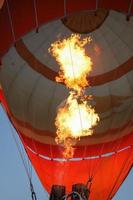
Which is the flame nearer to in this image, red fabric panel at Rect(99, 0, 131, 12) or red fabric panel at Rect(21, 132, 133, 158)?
red fabric panel at Rect(21, 132, 133, 158)

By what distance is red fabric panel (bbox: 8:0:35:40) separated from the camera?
9.42 metres

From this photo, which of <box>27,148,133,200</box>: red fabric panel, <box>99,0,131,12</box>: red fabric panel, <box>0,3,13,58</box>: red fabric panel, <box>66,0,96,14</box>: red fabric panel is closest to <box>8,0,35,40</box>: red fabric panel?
<box>0,3,13,58</box>: red fabric panel

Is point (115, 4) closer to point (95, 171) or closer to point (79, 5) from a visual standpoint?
point (79, 5)

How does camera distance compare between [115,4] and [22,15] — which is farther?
[22,15]

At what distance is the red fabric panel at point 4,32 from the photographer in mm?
9492

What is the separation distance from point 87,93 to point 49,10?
3024 millimetres

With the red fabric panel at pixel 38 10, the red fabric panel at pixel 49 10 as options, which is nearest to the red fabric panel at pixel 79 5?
the red fabric panel at pixel 38 10

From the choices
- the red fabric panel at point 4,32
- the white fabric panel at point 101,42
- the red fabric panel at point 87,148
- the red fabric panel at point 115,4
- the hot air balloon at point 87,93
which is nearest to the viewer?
the red fabric panel at point 115,4

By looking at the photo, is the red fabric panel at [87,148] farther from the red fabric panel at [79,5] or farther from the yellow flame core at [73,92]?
the red fabric panel at [79,5]

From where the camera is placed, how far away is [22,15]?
31.3ft

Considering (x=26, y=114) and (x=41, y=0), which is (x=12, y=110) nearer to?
(x=26, y=114)

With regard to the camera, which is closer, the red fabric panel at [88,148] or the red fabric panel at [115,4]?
the red fabric panel at [115,4]

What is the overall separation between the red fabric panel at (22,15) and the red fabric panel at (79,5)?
0.66 meters

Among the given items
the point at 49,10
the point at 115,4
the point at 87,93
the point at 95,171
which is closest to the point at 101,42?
the point at 87,93
